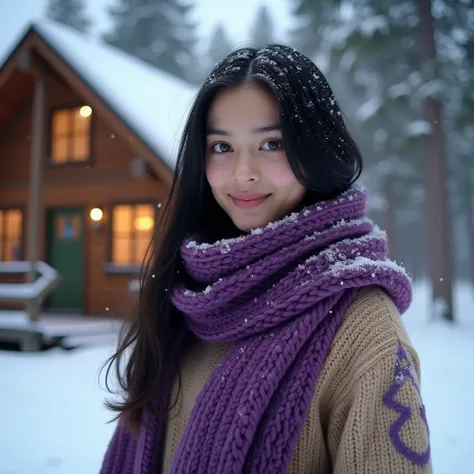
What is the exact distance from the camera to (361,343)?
3.50ft

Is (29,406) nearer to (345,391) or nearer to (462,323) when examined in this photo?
(345,391)

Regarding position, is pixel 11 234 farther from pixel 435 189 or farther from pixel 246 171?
pixel 246 171

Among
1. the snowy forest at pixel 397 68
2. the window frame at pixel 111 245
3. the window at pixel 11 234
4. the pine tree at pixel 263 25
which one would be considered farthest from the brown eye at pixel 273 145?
the pine tree at pixel 263 25

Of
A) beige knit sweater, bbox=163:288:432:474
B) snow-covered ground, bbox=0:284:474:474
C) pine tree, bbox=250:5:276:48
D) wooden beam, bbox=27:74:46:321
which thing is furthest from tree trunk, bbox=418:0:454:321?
pine tree, bbox=250:5:276:48

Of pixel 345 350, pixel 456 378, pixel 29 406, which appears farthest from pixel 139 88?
pixel 345 350

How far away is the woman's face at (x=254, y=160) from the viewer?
1.30 m

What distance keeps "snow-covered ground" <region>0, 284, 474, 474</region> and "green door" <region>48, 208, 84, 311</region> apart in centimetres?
292

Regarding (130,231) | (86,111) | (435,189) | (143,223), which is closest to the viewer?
(143,223)

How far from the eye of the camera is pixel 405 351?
1034 millimetres

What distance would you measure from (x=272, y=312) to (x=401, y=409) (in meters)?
0.37

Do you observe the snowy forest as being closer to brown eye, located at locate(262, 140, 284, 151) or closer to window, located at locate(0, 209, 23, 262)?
brown eye, located at locate(262, 140, 284, 151)

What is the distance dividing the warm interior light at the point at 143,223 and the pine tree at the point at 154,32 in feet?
54.7

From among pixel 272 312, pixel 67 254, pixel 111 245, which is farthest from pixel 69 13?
pixel 272 312

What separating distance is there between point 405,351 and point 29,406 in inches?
196
